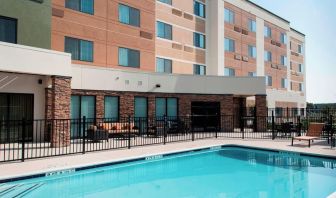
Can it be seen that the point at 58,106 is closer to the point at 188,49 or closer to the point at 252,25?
the point at 188,49

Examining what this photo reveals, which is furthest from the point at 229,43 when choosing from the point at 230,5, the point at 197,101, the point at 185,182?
the point at 185,182

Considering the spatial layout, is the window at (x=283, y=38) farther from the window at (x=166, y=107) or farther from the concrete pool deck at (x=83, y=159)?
the concrete pool deck at (x=83, y=159)

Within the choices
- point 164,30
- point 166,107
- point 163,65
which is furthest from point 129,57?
point 164,30

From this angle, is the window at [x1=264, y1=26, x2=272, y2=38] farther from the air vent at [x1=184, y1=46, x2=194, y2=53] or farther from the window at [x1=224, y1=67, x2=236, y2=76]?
the air vent at [x1=184, y1=46, x2=194, y2=53]

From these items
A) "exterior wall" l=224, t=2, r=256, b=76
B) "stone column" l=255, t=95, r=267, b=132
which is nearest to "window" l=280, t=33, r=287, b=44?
"exterior wall" l=224, t=2, r=256, b=76

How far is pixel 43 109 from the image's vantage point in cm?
1655

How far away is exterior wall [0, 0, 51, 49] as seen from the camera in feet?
51.4

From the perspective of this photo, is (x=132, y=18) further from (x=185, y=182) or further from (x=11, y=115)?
(x=185, y=182)

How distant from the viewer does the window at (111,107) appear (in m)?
20.6

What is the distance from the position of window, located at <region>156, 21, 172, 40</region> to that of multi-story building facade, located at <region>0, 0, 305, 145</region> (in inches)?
3.7

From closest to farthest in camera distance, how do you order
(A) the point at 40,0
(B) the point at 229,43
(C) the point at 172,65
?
(A) the point at 40,0 → (C) the point at 172,65 → (B) the point at 229,43

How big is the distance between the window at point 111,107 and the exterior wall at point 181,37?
23.7ft

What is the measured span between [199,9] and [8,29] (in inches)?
783

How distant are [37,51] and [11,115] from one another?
3785 millimetres
